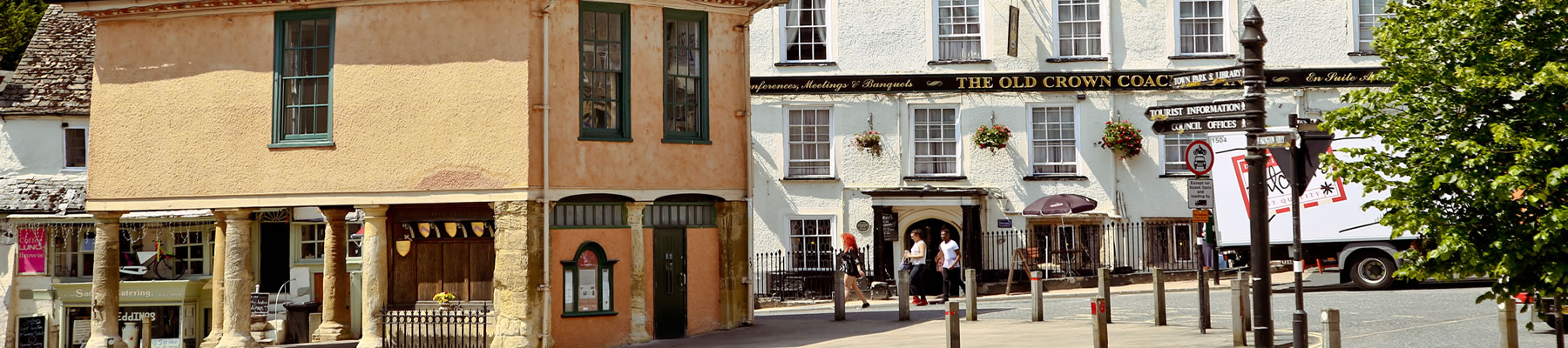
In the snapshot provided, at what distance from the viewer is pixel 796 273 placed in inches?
1154

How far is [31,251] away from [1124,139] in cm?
2218

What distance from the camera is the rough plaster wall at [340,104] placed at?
1708cm

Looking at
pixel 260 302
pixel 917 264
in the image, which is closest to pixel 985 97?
pixel 917 264

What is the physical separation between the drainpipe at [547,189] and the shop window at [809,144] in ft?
45.2

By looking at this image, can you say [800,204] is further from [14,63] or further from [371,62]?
[14,63]

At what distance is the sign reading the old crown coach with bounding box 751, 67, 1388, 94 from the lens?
29.6 m

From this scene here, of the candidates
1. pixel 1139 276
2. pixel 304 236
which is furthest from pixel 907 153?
pixel 304 236

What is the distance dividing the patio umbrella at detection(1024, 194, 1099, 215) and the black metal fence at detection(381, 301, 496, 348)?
45.1 ft

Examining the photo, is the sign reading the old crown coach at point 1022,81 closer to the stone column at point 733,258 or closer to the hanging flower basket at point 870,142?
the hanging flower basket at point 870,142

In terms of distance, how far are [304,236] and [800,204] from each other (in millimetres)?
10283

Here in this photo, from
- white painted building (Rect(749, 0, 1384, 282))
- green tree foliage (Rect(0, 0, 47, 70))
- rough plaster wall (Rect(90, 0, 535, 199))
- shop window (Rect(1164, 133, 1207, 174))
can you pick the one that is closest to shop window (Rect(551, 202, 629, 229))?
rough plaster wall (Rect(90, 0, 535, 199))

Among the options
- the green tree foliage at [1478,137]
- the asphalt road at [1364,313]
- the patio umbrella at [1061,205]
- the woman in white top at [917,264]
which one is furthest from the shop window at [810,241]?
the green tree foliage at [1478,137]

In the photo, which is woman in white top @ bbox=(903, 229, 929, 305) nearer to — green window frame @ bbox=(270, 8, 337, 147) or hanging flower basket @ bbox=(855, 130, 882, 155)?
hanging flower basket @ bbox=(855, 130, 882, 155)

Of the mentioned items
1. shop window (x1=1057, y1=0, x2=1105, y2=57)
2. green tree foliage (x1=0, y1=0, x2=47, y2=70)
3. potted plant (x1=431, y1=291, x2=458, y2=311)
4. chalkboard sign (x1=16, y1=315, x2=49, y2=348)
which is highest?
green tree foliage (x1=0, y1=0, x2=47, y2=70)
